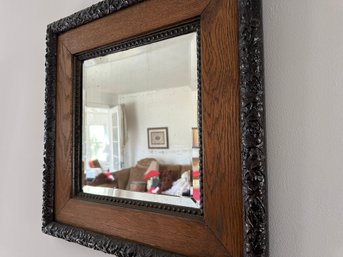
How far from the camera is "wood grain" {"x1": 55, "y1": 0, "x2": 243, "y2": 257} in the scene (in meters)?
0.52

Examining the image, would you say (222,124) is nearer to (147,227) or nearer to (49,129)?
(147,227)

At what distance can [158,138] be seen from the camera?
0.68 meters

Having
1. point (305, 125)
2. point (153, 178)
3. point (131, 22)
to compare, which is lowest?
point (153, 178)

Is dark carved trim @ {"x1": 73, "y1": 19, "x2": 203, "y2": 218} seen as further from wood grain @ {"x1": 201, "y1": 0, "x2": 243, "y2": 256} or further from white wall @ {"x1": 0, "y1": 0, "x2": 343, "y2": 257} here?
white wall @ {"x1": 0, "y1": 0, "x2": 343, "y2": 257}

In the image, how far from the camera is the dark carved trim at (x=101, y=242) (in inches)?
24.5

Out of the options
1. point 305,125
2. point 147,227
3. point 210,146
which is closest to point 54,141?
point 147,227

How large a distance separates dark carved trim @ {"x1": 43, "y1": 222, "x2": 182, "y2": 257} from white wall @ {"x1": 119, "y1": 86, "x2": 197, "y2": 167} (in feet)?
0.58

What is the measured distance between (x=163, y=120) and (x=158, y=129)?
→ 25mm

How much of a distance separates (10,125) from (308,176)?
96 cm

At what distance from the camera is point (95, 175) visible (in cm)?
78

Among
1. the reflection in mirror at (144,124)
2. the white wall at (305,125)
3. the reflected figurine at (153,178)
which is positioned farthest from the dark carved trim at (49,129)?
the white wall at (305,125)

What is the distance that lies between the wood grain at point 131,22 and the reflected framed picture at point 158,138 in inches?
8.6

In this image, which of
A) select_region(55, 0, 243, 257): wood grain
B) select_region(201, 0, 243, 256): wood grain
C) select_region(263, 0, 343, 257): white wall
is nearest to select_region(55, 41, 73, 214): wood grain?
select_region(55, 0, 243, 257): wood grain

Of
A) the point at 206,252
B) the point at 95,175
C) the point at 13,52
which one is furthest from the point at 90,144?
the point at 13,52
